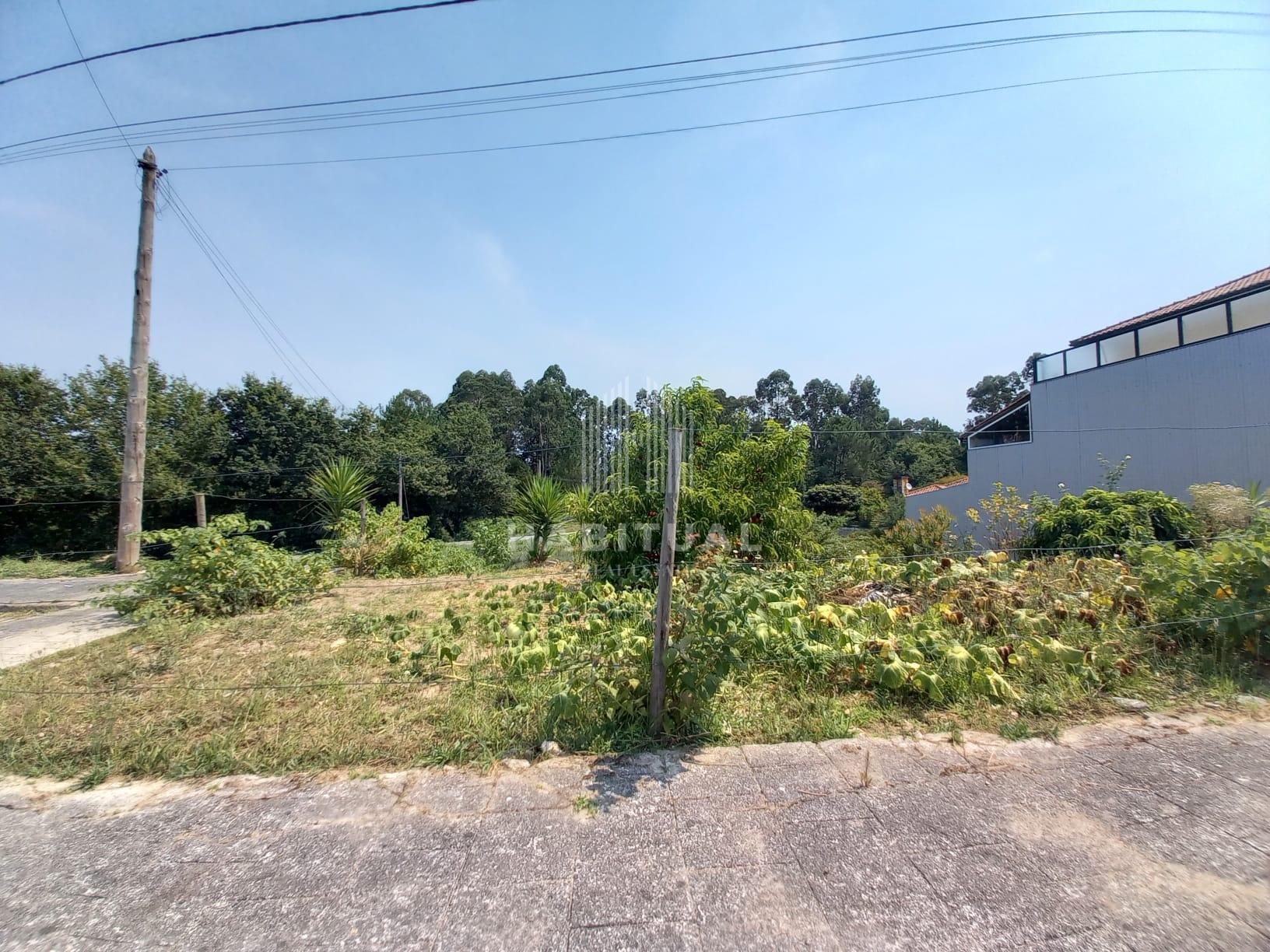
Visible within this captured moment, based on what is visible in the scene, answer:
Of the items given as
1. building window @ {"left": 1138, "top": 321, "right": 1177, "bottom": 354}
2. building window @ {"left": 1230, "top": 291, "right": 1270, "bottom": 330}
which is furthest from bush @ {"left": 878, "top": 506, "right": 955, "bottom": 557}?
building window @ {"left": 1230, "top": 291, "right": 1270, "bottom": 330}

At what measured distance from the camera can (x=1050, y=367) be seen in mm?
14281

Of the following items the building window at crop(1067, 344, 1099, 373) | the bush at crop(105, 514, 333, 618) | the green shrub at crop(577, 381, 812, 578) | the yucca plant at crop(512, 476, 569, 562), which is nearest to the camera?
the bush at crop(105, 514, 333, 618)

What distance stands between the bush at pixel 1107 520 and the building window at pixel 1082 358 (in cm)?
666

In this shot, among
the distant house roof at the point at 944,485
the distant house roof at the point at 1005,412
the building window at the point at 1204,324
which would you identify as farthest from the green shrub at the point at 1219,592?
the distant house roof at the point at 944,485

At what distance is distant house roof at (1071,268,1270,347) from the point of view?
1094 centimetres

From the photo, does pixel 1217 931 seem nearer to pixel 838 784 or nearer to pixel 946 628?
pixel 838 784

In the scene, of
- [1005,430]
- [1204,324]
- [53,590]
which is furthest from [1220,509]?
[53,590]

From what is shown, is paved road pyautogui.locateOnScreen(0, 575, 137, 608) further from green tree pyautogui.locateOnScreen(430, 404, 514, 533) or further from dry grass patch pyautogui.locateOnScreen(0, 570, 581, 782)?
green tree pyautogui.locateOnScreen(430, 404, 514, 533)

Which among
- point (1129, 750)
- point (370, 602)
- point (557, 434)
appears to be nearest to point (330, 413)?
point (557, 434)

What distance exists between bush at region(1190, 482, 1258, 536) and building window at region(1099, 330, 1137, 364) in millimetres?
5274

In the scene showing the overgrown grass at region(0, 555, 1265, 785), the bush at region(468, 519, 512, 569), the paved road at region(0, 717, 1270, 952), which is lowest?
the paved road at region(0, 717, 1270, 952)

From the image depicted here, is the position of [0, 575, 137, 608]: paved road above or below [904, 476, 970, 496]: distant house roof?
below

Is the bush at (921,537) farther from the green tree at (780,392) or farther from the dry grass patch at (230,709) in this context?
the green tree at (780,392)

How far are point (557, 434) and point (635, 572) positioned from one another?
30170 millimetres
